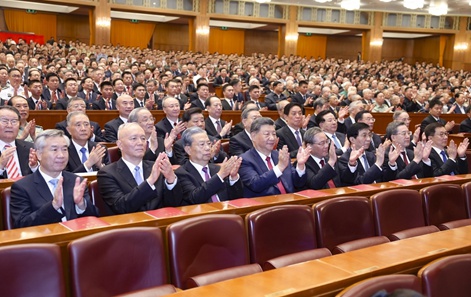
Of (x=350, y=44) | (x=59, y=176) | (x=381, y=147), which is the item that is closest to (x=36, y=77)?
(x=59, y=176)

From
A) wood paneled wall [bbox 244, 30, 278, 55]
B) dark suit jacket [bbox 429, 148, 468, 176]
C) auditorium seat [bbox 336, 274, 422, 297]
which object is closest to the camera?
auditorium seat [bbox 336, 274, 422, 297]

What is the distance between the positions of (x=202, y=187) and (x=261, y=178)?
391 millimetres

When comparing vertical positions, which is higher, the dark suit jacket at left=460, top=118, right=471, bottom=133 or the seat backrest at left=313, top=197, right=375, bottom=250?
the dark suit jacket at left=460, top=118, right=471, bottom=133

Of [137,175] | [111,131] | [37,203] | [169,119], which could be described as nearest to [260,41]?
[169,119]

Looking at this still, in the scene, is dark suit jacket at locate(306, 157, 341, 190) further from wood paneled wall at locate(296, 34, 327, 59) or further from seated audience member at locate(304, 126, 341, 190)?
wood paneled wall at locate(296, 34, 327, 59)

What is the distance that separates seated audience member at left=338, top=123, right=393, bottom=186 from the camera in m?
3.08

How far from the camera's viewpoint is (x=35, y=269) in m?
1.43

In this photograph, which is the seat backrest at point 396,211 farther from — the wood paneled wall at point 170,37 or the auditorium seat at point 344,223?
the wood paneled wall at point 170,37

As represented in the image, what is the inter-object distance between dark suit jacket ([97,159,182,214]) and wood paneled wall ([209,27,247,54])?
51.1 feet

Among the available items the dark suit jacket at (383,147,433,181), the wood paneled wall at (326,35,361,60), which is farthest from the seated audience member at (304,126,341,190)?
the wood paneled wall at (326,35,361,60)

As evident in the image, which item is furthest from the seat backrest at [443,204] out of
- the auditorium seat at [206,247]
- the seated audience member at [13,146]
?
the seated audience member at [13,146]

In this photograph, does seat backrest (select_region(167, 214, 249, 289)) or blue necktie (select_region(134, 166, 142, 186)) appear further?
blue necktie (select_region(134, 166, 142, 186))

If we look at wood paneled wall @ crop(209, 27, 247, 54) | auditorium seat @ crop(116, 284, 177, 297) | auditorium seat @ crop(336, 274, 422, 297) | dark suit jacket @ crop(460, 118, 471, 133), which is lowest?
auditorium seat @ crop(116, 284, 177, 297)

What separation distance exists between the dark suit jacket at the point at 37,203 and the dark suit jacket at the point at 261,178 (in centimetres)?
91
